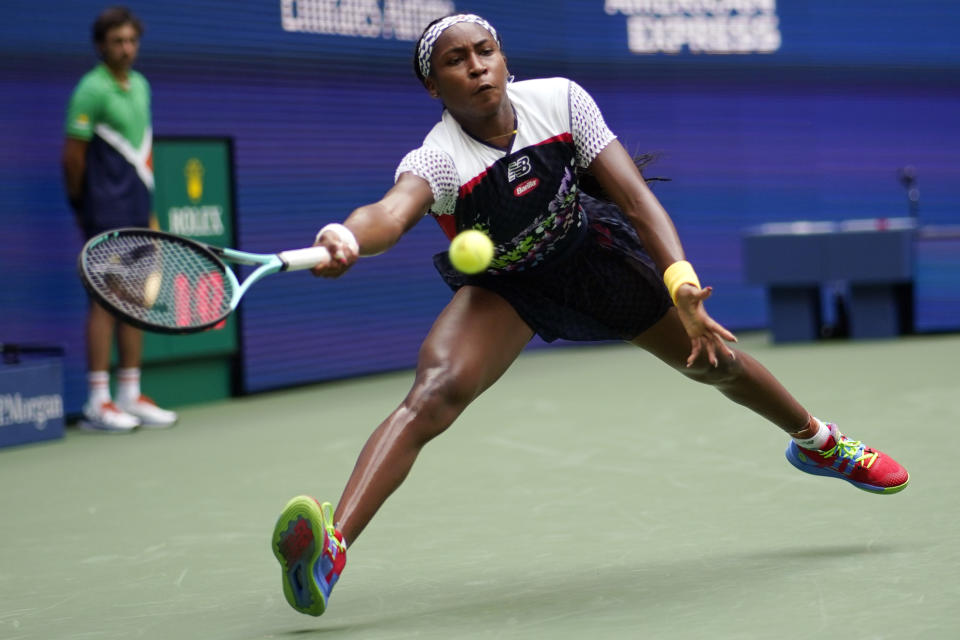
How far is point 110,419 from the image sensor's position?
25.2 feet

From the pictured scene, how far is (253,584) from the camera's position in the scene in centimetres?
418

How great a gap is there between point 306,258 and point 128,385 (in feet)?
16.3

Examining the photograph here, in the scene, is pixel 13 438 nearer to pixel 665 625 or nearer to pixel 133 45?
pixel 133 45

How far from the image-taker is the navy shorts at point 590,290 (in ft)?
13.4

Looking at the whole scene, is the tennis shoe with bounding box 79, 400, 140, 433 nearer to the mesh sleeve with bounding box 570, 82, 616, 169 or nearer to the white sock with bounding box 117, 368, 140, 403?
the white sock with bounding box 117, 368, 140, 403

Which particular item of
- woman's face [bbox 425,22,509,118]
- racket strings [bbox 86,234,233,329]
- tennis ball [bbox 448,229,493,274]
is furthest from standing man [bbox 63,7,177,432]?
tennis ball [bbox 448,229,493,274]

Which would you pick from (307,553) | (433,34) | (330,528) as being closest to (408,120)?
(433,34)

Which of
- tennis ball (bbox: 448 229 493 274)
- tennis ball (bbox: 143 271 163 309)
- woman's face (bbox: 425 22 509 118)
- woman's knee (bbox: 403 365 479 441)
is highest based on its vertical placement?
woman's face (bbox: 425 22 509 118)

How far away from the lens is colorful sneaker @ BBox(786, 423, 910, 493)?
438cm

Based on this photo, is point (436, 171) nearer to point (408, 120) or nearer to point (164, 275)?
point (164, 275)

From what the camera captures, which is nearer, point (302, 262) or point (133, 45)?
point (302, 262)

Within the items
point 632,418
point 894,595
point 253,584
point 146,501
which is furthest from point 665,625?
point 632,418

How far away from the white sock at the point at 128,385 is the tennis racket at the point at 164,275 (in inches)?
164

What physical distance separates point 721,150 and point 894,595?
8.83 m
